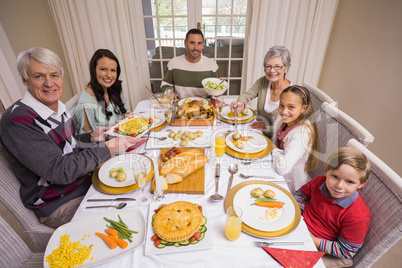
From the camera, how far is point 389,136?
2312 millimetres

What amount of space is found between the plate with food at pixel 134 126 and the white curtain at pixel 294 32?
91.6 inches

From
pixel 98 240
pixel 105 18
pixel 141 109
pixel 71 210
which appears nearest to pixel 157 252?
pixel 98 240

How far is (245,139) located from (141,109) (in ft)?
3.43

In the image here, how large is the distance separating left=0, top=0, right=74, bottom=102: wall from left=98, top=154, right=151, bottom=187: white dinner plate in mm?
A: 2370

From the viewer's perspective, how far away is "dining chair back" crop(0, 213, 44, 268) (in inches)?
39.4

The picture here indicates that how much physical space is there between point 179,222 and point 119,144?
659 millimetres

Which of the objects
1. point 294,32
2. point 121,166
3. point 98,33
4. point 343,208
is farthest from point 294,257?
point 98,33

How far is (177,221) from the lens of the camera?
3.07ft

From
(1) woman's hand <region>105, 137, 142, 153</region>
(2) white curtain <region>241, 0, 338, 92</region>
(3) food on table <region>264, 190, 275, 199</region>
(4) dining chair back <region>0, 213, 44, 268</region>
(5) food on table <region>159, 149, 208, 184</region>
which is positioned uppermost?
(2) white curtain <region>241, 0, 338, 92</region>

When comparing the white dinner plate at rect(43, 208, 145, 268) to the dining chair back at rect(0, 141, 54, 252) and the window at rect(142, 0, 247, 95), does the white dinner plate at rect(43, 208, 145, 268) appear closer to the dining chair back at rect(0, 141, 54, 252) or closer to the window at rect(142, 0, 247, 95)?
the dining chair back at rect(0, 141, 54, 252)

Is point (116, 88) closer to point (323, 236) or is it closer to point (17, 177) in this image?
point (17, 177)

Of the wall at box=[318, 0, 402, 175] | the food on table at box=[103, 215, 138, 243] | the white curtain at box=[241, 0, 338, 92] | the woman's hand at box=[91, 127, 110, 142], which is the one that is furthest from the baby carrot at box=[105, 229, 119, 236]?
the white curtain at box=[241, 0, 338, 92]

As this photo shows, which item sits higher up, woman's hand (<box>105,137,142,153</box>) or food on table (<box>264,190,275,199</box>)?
woman's hand (<box>105,137,142,153</box>)

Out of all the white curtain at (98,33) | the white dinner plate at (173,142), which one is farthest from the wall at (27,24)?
the white dinner plate at (173,142)
